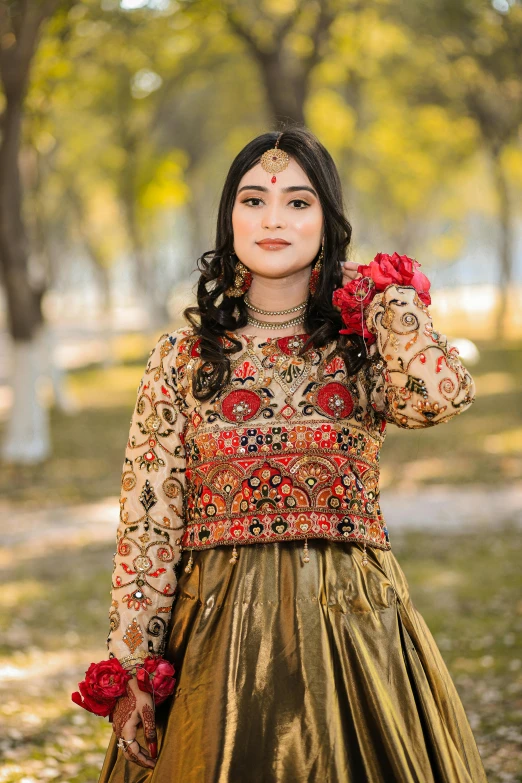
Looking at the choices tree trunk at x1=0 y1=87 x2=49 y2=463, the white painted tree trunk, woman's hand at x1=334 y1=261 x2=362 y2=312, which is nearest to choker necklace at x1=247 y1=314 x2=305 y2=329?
woman's hand at x1=334 y1=261 x2=362 y2=312

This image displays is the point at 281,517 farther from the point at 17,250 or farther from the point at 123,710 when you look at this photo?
the point at 17,250

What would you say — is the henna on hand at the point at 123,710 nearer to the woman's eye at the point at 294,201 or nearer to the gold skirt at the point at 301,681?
the gold skirt at the point at 301,681

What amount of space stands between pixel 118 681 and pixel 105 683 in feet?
0.12

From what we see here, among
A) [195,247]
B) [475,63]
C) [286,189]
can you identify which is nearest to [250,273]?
[286,189]

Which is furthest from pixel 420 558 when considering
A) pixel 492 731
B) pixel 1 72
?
pixel 1 72

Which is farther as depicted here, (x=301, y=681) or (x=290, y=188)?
(x=290, y=188)

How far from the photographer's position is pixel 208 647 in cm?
272

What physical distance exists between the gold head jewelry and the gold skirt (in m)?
0.99

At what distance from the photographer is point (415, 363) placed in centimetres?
264

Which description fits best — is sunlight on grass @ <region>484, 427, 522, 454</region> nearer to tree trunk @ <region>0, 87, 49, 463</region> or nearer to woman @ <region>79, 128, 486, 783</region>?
tree trunk @ <region>0, 87, 49, 463</region>

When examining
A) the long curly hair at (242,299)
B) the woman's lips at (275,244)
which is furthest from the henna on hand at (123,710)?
the woman's lips at (275,244)

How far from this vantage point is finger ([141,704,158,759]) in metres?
2.76

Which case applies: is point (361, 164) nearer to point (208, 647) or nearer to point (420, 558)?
point (420, 558)

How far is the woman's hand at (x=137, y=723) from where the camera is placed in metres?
2.76
